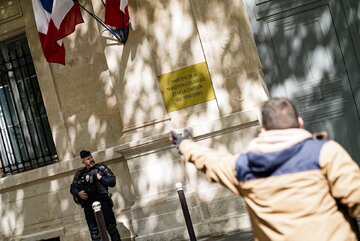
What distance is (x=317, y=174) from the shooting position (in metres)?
3.05

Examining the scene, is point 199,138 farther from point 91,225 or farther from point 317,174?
point 317,174

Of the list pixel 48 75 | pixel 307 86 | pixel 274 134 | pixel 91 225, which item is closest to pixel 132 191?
pixel 91 225

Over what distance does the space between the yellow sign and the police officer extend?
1.63m

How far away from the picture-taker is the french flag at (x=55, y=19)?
9828 millimetres

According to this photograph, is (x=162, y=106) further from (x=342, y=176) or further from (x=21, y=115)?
(x=342, y=176)

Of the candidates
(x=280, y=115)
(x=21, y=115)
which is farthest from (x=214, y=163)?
(x=21, y=115)

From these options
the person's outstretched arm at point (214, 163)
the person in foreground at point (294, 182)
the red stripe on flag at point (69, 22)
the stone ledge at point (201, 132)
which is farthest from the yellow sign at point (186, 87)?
the person in foreground at point (294, 182)

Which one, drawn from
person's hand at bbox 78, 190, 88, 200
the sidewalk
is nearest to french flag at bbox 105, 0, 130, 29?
person's hand at bbox 78, 190, 88, 200

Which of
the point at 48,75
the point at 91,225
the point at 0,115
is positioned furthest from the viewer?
the point at 0,115

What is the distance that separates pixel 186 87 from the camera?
10.2m

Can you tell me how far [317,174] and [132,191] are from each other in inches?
306

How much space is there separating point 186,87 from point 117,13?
1.53 metres

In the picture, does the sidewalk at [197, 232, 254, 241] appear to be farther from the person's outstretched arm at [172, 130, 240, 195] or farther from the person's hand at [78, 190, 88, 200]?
the person's outstretched arm at [172, 130, 240, 195]

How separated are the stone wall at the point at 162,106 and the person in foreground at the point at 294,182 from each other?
21.4 feet
